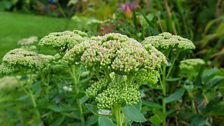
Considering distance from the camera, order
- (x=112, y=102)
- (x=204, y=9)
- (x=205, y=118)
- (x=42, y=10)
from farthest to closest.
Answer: (x=42, y=10), (x=204, y=9), (x=205, y=118), (x=112, y=102)

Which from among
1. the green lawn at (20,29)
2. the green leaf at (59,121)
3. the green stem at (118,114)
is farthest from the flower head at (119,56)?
the green lawn at (20,29)

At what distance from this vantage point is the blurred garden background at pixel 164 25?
2.10m

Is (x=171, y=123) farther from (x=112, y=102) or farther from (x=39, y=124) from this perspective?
(x=112, y=102)

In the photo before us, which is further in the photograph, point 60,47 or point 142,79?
point 60,47

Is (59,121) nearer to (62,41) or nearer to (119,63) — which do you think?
(62,41)

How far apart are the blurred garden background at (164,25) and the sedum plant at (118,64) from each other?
1.62 ft

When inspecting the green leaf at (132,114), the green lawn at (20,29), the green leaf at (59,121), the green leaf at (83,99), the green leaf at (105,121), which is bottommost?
the green leaf at (59,121)

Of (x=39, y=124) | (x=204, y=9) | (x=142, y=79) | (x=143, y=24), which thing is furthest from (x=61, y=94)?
(x=204, y=9)

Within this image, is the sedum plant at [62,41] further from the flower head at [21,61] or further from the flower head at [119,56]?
the flower head at [119,56]

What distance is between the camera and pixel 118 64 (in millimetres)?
1090

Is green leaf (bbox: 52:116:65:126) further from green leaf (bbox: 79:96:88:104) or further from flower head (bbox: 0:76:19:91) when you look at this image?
flower head (bbox: 0:76:19:91)

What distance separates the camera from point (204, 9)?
4223 mm

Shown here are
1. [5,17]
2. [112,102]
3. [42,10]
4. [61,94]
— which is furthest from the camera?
[42,10]

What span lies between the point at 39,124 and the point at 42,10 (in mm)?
8675
